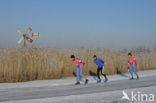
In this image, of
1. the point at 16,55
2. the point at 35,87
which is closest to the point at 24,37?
the point at 16,55

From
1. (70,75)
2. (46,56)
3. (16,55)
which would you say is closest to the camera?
(16,55)

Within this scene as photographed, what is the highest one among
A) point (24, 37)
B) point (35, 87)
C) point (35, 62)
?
point (24, 37)

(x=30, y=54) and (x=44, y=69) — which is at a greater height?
(x=30, y=54)

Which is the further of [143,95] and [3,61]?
[3,61]

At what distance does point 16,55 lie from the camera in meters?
14.0

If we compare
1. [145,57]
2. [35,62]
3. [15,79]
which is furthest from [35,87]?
[145,57]

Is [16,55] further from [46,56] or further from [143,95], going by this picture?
[143,95]

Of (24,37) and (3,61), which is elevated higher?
(24,37)

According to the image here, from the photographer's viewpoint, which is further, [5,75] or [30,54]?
[30,54]

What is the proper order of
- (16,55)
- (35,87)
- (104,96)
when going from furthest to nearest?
(16,55) < (35,87) < (104,96)

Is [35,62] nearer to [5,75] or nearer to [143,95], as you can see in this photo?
[5,75]

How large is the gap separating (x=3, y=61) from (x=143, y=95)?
8.42 m

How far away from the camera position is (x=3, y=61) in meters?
13.2

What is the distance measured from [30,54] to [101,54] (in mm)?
6937
